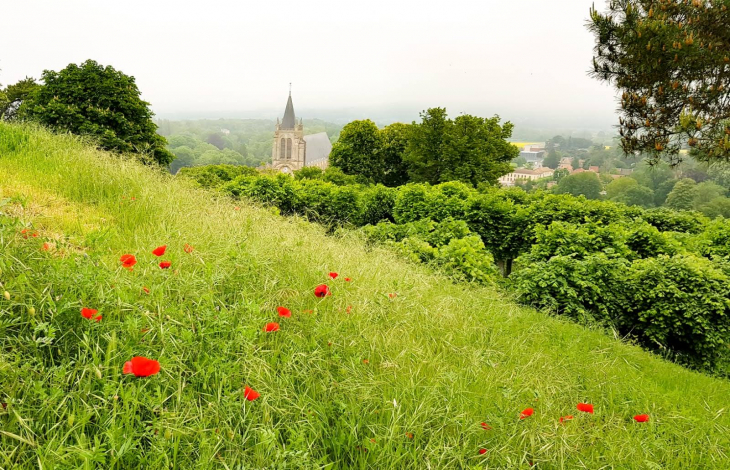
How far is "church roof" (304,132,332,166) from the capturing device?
216 ft

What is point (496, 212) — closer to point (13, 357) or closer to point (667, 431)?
point (667, 431)

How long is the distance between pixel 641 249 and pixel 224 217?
7053 mm

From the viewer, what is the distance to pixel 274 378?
1.87 metres

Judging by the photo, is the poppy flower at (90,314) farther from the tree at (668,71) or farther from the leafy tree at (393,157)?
the leafy tree at (393,157)

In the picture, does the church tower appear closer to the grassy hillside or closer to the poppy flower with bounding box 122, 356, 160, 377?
the grassy hillside

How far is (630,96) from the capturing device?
589 centimetres

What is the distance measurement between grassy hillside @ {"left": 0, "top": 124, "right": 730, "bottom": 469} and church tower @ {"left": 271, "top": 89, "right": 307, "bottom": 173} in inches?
2465

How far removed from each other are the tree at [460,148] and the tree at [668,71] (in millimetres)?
13591

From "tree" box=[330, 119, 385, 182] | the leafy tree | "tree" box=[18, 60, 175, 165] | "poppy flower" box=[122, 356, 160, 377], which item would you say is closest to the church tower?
"tree" box=[330, 119, 385, 182]

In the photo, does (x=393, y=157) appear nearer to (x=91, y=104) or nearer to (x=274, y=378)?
(x=91, y=104)

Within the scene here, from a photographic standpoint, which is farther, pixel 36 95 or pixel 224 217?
pixel 36 95

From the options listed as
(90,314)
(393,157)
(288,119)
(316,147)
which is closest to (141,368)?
(90,314)

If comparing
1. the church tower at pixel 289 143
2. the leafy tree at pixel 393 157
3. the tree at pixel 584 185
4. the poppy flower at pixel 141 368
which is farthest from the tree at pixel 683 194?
the church tower at pixel 289 143

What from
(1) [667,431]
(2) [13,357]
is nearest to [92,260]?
(2) [13,357]
